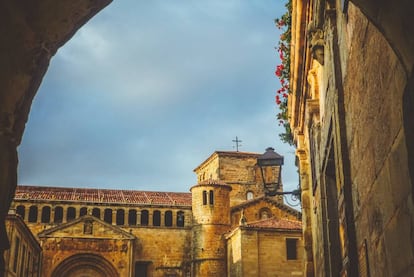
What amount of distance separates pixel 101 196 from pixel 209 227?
9231 millimetres

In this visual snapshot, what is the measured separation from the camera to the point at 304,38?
9406mm

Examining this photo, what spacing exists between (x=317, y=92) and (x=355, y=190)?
3937mm

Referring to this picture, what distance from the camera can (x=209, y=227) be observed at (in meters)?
40.6

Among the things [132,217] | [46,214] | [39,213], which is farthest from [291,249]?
[39,213]

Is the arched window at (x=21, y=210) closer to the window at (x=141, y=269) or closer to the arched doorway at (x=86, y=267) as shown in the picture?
the arched doorway at (x=86, y=267)

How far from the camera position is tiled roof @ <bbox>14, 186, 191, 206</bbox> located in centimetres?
4303

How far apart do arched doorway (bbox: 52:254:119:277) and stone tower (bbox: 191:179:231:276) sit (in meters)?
5.89

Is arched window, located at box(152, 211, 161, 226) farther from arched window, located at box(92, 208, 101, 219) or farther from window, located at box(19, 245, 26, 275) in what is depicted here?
window, located at box(19, 245, 26, 275)

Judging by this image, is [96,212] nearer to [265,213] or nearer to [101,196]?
[101,196]

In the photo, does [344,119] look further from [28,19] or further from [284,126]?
[284,126]

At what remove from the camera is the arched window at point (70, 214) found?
141 ft

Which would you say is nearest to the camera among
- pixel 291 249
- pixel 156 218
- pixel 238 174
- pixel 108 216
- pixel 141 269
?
pixel 291 249

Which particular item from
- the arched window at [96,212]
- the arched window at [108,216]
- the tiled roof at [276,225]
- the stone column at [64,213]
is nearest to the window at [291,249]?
the tiled roof at [276,225]

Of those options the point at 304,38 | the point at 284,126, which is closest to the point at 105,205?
the point at 284,126
